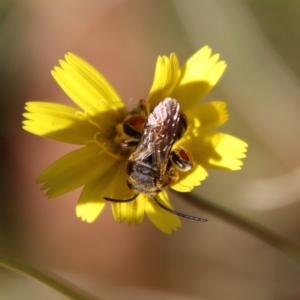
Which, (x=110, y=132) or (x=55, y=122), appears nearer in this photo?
(x=55, y=122)

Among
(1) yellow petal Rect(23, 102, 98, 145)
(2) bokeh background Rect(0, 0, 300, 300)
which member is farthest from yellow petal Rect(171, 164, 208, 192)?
(2) bokeh background Rect(0, 0, 300, 300)

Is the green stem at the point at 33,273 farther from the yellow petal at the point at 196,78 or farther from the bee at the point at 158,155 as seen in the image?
the yellow petal at the point at 196,78

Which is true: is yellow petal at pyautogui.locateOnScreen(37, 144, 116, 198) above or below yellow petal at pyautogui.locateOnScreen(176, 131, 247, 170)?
below

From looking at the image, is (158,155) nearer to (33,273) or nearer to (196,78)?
(196,78)

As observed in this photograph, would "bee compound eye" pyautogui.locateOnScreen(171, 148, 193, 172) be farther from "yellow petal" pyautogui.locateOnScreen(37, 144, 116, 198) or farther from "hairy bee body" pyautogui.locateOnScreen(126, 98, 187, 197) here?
"yellow petal" pyautogui.locateOnScreen(37, 144, 116, 198)

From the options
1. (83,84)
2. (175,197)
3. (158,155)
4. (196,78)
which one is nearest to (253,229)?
(158,155)

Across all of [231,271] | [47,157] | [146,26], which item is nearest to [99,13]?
[146,26]

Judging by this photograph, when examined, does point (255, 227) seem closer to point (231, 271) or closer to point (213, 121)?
point (213, 121)
